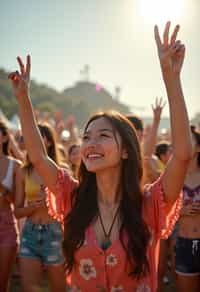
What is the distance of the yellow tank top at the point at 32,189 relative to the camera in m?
4.45

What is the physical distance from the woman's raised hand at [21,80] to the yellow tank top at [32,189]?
2047mm

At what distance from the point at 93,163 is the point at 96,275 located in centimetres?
56

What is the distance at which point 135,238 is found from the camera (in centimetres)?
227

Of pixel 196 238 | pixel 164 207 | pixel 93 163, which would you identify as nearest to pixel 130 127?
pixel 93 163

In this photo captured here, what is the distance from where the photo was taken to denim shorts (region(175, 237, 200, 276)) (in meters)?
4.00

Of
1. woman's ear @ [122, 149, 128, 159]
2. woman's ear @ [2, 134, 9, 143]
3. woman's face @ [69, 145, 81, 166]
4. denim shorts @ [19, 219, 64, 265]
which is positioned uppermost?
woman's ear @ [2, 134, 9, 143]

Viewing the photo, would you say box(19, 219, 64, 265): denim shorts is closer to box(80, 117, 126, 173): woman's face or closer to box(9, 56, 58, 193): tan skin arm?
box(9, 56, 58, 193): tan skin arm

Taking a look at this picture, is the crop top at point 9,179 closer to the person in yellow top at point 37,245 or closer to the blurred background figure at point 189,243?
the person in yellow top at point 37,245

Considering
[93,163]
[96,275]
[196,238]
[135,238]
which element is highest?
[93,163]

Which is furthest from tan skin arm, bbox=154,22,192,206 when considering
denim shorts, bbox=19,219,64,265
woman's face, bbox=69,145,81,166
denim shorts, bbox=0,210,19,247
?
woman's face, bbox=69,145,81,166

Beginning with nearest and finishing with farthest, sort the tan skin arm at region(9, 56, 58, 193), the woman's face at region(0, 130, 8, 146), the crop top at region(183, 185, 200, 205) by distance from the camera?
the tan skin arm at region(9, 56, 58, 193) → the crop top at region(183, 185, 200, 205) → the woman's face at region(0, 130, 8, 146)

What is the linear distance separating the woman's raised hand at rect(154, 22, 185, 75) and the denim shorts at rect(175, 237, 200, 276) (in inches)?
88.4

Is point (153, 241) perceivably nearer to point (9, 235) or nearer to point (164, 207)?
point (164, 207)

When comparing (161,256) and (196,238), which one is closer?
(196,238)
